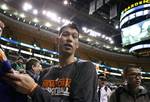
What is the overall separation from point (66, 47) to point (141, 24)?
14273mm

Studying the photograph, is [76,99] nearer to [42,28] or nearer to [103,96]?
[103,96]

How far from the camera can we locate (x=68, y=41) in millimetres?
2148

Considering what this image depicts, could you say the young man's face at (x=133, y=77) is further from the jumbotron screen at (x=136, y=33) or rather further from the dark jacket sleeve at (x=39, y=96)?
the jumbotron screen at (x=136, y=33)

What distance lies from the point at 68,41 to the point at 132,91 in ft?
5.61

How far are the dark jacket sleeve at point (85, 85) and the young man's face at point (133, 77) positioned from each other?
1701 millimetres

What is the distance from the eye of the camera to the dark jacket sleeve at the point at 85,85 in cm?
177

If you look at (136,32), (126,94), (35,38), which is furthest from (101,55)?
(126,94)

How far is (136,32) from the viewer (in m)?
16.0

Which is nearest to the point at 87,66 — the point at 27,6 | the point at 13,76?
the point at 13,76

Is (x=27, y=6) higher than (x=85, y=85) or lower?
higher

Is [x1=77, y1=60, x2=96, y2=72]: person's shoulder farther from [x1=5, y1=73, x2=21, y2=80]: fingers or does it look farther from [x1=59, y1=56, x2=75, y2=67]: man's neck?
[x1=5, y1=73, x2=21, y2=80]: fingers

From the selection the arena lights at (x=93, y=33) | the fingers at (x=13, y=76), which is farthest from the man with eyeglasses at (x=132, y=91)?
the arena lights at (x=93, y=33)

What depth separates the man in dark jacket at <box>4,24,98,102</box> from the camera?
1528mm

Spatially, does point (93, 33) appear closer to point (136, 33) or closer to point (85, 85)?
point (136, 33)
